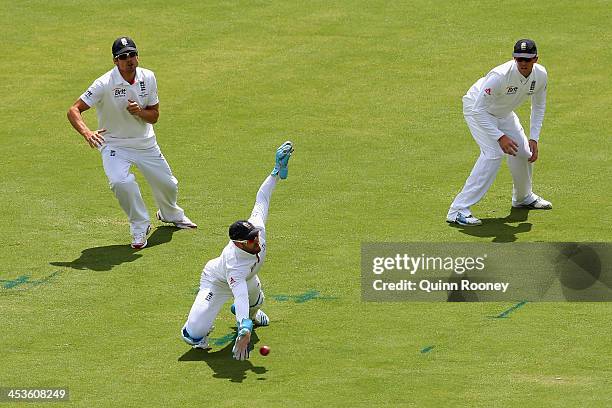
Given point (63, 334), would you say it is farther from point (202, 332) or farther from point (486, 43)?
point (486, 43)

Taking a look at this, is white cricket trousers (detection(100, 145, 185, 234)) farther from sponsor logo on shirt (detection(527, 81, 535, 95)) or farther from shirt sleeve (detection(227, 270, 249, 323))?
sponsor logo on shirt (detection(527, 81, 535, 95))

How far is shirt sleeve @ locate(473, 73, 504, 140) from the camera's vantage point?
65.3 ft

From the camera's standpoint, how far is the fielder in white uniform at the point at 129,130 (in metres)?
19.4

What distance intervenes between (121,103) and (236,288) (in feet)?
15.7

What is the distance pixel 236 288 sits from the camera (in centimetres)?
1573

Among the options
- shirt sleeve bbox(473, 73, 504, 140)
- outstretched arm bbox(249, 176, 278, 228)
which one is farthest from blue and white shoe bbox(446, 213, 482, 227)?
outstretched arm bbox(249, 176, 278, 228)

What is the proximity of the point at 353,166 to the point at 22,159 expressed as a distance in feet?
17.2

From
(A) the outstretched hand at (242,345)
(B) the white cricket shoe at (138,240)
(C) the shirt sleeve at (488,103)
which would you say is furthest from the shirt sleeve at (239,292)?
(C) the shirt sleeve at (488,103)

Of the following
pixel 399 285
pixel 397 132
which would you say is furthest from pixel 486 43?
pixel 399 285

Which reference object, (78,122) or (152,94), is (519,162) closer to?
(152,94)

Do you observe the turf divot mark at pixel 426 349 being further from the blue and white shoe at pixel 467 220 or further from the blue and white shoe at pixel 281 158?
the blue and white shoe at pixel 467 220

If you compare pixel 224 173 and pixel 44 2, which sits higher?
pixel 44 2

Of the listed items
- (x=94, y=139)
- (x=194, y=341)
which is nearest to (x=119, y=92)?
(x=94, y=139)

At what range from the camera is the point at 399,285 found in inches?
705
